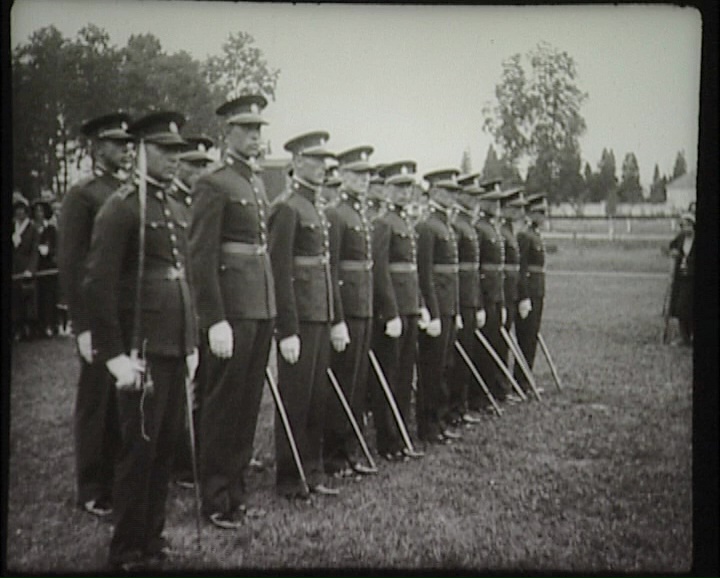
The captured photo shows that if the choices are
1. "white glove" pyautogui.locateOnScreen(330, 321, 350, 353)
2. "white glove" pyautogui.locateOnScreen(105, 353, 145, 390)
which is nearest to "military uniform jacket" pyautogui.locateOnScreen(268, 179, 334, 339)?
"white glove" pyautogui.locateOnScreen(330, 321, 350, 353)

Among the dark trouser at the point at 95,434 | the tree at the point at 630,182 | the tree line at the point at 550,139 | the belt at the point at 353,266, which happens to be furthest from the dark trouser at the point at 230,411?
the tree at the point at 630,182


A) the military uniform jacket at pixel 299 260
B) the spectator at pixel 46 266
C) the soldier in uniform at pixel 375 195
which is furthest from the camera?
the soldier in uniform at pixel 375 195

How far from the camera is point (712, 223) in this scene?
4.21 metres

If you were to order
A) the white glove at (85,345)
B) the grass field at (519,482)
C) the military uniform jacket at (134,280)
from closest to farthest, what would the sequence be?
the military uniform jacket at (134,280), the white glove at (85,345), the grass field at (519,482)

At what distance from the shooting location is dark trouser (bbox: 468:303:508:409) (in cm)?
468

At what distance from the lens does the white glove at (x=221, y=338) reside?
12.6 feet

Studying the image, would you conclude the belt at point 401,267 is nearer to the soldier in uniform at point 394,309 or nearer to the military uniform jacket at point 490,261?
the soldier in uniform at point 394,309

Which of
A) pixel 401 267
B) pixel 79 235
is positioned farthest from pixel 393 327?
pixel 79 235

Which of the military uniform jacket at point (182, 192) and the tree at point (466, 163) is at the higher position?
the tree at point (466, 163)

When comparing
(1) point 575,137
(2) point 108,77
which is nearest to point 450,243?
(1) point 575,137

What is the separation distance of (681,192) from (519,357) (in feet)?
3.87

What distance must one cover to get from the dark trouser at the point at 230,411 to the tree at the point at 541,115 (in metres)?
1.54

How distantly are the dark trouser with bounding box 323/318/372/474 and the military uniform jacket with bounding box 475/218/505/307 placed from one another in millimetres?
832

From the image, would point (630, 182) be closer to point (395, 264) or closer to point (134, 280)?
point (395, 264)
